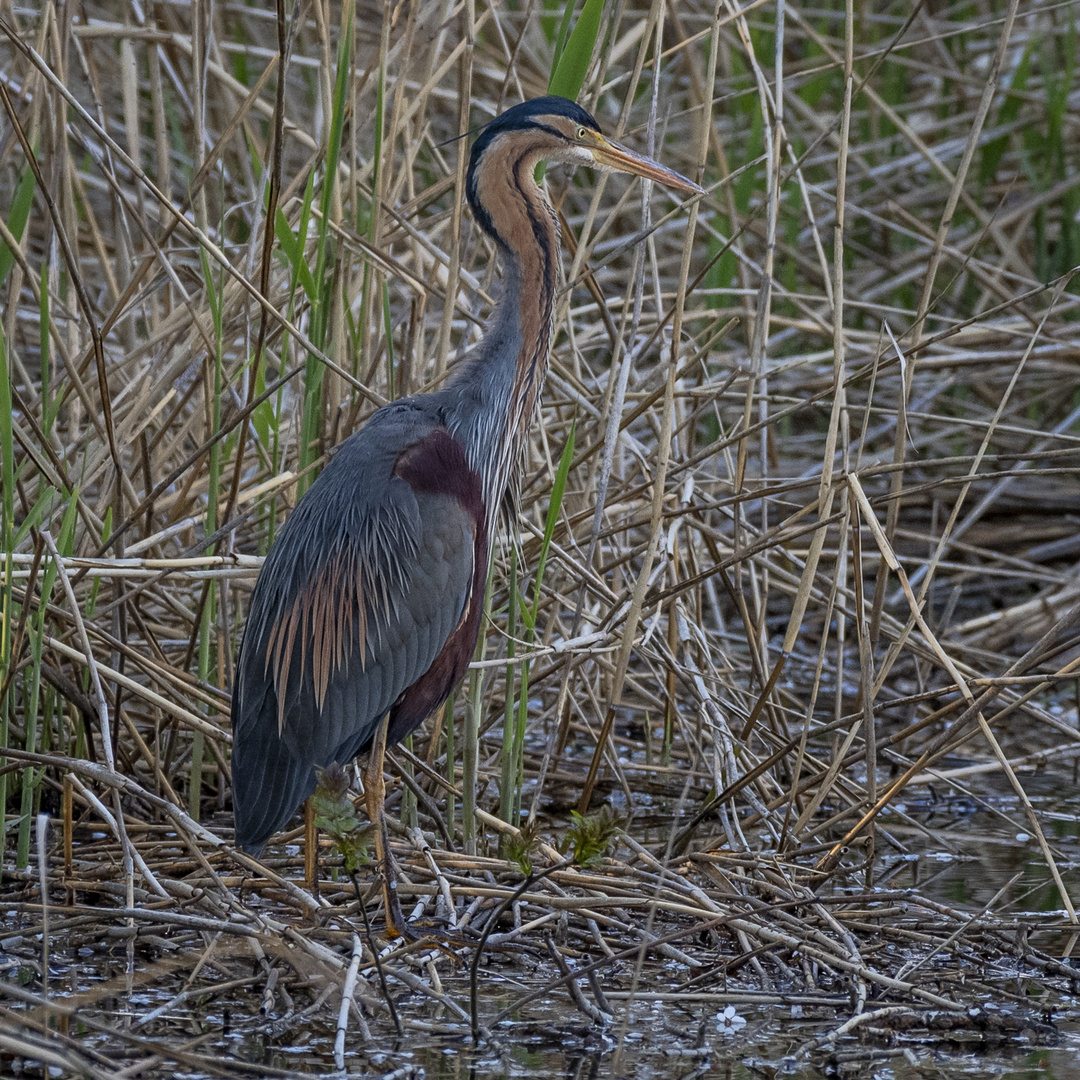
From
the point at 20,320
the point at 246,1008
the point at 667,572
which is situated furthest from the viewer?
the point at 20,320

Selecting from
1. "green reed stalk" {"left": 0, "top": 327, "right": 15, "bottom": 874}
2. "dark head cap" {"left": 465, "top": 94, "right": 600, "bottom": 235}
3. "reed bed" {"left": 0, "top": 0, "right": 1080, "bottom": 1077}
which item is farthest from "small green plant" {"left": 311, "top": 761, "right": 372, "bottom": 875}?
"dark head cap" {"left": 465, "top": 94, "right": 600, "bottom": 235}

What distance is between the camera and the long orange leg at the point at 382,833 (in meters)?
3.11

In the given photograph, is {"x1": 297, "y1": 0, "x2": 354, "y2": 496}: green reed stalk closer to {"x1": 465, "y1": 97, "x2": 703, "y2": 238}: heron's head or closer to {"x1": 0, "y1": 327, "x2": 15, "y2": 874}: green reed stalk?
{"x1": 465, "y1": 97, "x2": 703, "y2": 238}: heron's head

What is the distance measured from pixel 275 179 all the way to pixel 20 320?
2.73m

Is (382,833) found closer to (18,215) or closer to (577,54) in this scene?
(18,215)

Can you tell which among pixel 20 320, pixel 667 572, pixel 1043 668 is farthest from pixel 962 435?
pixel 20 320

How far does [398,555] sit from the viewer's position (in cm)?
340

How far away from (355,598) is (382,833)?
60cm

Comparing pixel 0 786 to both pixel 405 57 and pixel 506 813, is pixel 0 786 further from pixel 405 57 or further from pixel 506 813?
pixel 405 57

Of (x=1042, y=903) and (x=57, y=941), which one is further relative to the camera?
(x=1042, y=903)

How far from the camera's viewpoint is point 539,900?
3.08 meters

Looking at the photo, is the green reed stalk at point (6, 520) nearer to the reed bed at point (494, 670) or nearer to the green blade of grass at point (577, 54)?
the reed bed at point (494, 670)

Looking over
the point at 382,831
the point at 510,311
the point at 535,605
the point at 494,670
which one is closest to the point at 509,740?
the point at 535,605

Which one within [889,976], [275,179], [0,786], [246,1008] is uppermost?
[275,179]
